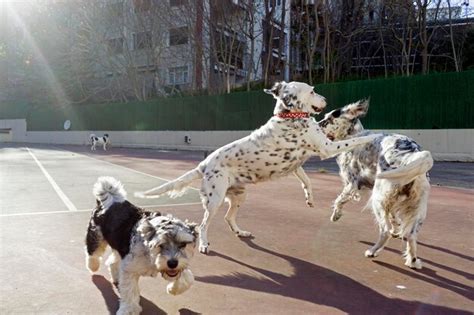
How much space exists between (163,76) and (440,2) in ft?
73.9

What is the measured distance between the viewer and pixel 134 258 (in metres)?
4.09

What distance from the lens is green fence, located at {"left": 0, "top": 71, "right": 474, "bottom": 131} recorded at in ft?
62.0

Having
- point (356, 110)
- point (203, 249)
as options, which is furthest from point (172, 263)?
point (356, 110)

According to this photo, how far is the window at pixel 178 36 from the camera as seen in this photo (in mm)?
33350

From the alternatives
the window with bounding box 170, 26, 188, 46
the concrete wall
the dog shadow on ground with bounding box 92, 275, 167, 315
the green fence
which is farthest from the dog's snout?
the window with bounding box 170, 26, 188, 46

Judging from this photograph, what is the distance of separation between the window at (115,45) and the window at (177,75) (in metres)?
4.25

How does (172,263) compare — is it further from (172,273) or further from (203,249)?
(203,249)

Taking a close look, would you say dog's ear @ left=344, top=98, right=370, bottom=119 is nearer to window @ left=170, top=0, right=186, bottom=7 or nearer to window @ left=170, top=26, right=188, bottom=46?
window @ left=170, top=26, right=188, bottom=46

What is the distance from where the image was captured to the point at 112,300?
449cm

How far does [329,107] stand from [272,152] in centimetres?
1768

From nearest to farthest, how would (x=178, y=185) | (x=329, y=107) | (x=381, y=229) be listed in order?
(x=381, y=229), (x=178, y=185), (x=329, y=107)

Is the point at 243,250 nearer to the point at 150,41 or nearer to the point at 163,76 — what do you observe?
the point at 150,41

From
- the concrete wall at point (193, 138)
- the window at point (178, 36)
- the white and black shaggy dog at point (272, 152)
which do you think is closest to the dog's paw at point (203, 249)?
the white and black shaggy dog at point (272, 152)

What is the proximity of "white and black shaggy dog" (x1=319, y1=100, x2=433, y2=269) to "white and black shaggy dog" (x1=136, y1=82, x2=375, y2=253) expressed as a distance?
1.16 feet
